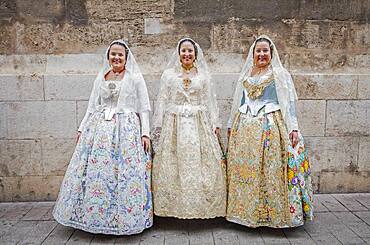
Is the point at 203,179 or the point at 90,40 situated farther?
the point at 90,40

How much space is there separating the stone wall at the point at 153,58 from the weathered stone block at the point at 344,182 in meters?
0.18

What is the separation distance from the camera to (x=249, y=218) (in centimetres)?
388

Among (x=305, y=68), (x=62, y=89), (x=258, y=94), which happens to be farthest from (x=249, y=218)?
(x=62, y=89)

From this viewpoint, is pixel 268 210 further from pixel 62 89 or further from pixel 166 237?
pixel 62 89

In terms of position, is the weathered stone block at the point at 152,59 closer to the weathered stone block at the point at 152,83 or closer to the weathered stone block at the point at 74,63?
the weathered stone block at the point at 152,83

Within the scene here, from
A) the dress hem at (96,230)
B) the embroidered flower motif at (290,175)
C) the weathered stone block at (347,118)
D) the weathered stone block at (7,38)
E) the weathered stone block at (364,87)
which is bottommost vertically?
the dress hem at (96,230)

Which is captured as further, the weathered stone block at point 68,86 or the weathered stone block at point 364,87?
the weathered stone block at point 364,87

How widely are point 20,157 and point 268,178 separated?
9.67 feet

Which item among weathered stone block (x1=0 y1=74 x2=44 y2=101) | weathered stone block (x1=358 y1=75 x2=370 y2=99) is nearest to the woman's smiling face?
weathered stone block (x1=358 y1=75 x2=370 y2=99)

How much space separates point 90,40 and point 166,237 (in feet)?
8.22

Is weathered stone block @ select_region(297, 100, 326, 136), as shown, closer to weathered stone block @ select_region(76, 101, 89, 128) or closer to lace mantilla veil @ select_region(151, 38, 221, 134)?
lace mantilla veil @ select_region(151, 38, 221, 134)

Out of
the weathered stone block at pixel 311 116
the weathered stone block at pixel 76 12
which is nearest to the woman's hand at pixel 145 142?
the weathered stone block at pixel 76 12

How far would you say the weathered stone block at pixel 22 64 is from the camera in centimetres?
489

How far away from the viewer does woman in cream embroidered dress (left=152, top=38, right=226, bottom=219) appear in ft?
12.8
